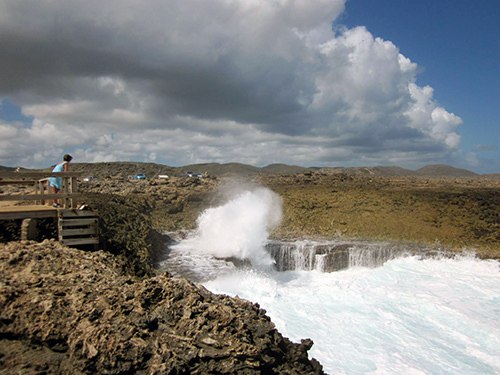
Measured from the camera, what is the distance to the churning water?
835cm

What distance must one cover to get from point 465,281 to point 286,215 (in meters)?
10.2

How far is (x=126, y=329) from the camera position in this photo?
3850 millimetres

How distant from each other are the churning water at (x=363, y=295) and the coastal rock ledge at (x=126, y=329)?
4.31 meters

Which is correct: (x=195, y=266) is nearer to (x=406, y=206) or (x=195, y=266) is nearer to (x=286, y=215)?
(x=286, y=215)

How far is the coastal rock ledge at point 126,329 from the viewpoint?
3.56 metres

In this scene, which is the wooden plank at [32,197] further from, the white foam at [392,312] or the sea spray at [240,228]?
the sea spray at [240,228]

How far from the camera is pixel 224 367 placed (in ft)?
12.2

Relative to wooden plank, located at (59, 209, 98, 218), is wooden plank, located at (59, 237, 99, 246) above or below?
below

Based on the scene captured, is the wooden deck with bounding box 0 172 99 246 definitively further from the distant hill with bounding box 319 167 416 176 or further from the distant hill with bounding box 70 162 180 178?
the distant hill with bounding box 319 167 416 176

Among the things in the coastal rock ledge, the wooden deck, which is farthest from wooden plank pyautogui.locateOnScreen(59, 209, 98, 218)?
the coastal rock ledge

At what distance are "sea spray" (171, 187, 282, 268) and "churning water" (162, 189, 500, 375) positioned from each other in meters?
0.06

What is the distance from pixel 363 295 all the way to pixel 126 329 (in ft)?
33.0

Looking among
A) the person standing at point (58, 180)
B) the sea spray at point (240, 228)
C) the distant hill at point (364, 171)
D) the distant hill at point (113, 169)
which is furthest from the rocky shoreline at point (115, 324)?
the distant hill at point (364, 171)

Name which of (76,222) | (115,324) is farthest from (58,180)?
(115,324)
